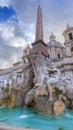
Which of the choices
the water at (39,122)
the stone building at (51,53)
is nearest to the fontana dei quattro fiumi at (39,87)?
the stone building at (51,53)

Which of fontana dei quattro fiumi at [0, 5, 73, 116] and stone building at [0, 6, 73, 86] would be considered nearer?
fontana dei quattro fiumi at [0, 5, 73, 116]

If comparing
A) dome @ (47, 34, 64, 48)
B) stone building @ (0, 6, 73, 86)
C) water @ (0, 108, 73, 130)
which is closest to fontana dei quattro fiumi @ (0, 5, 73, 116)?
stone building @ (0, 6, 73, 86)

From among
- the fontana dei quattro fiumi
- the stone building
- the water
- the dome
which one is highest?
the dome

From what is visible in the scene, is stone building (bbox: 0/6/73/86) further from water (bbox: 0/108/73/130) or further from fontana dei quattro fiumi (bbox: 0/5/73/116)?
water (bbox: 0/108/73/130)

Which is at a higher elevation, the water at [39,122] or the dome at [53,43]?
the dome at [53,43]

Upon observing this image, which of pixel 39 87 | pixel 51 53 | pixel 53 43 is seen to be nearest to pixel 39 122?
pixel 39 87

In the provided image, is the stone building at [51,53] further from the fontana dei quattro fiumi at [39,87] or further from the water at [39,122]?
the water at [39,122]

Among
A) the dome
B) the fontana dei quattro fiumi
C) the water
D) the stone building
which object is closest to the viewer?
the water

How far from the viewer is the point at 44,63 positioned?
11000mm

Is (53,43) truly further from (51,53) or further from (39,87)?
(39,87)

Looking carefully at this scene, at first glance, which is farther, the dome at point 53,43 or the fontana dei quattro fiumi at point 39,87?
the dome at point 53,43

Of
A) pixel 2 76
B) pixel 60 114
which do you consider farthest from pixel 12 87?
pixel 2 76

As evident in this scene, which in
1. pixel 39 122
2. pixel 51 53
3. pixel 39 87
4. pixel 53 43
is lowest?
pixel 39 122

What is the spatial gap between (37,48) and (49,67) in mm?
2781
